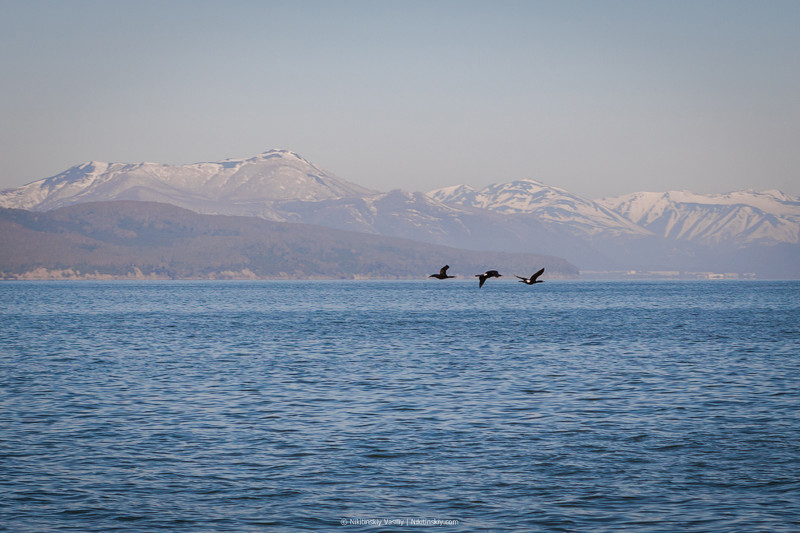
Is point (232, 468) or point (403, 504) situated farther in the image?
point (232, 468)

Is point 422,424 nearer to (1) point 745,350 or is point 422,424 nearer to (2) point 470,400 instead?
(2) point 470,400

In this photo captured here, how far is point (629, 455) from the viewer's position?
106 ft

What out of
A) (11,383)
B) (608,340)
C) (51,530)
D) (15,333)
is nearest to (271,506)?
(51,530)

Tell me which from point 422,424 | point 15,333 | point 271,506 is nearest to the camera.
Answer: point 271,506

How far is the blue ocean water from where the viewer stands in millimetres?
25594

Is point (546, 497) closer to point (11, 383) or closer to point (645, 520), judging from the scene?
point (645, 520)

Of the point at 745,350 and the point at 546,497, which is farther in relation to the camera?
the point at 745,350

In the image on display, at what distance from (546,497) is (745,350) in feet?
179

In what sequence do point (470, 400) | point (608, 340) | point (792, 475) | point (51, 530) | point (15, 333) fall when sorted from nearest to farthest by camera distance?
point (51, 530) → point (792, 475) → point (470, 400) → point (608, 340) → point (15, 333)

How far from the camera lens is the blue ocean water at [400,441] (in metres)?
25.6

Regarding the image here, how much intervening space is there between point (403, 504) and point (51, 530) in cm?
994

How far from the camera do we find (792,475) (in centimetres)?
2955

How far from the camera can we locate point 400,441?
34.8m

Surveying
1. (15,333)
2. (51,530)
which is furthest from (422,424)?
(15,333)
